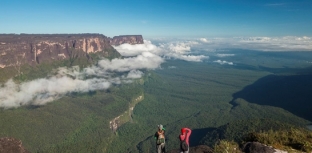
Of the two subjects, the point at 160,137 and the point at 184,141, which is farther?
the point at 160,137

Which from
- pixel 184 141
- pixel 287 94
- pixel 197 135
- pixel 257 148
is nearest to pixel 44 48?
pixel 197 135

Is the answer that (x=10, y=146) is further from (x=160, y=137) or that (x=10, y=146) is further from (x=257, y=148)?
(x=257, y=148)

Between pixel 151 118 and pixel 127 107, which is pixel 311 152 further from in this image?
pixel 127 107

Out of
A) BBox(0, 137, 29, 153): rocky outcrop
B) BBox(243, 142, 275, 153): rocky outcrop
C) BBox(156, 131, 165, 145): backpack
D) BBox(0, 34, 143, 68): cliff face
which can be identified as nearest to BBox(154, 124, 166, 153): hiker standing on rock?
BBox(156, 131, 165, 145): backpack

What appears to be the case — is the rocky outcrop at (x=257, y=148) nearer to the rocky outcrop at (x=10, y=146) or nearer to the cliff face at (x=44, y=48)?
the rocky outcrop at (x=10, y=146)

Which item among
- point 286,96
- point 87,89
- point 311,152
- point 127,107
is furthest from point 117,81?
point 311,152

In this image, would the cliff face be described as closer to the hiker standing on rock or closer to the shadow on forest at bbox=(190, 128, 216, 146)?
the shadow on forest at bbox=(190, 128, 216, 146)
